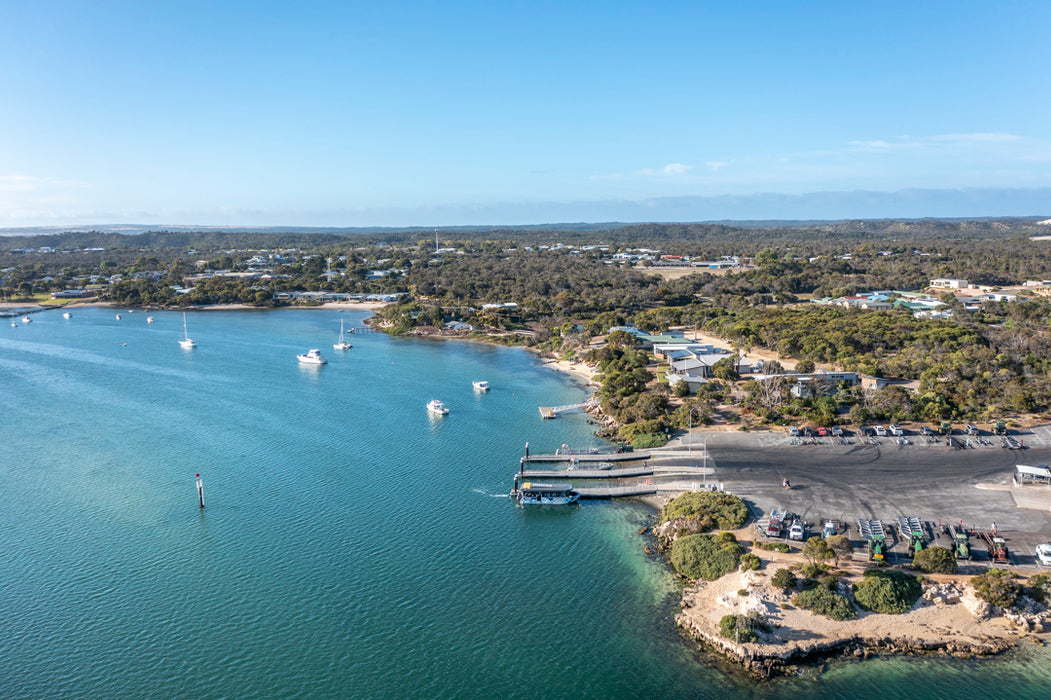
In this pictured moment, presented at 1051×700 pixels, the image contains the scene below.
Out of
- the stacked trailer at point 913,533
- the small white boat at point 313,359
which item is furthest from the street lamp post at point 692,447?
the small white boat at point 313,359

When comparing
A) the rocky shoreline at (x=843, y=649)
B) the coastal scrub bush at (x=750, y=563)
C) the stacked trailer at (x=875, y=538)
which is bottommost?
the rocky shoreline at (x=843, y=649)

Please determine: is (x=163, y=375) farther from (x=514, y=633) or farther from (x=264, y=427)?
(x=514, y=633)

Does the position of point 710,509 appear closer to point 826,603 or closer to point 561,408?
point 826,603

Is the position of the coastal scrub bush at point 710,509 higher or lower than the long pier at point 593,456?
higher

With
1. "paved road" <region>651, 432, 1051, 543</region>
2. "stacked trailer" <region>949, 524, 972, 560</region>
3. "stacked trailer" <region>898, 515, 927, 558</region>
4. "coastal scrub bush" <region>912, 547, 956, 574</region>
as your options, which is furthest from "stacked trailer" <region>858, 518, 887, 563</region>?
"stacked trailer" <region>949, 524, 972, 560</region>

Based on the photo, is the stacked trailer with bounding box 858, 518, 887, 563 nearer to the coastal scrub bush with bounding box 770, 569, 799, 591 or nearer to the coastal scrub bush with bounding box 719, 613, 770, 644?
the coastal scrub bush with bounding box 770, 569, 799, 591

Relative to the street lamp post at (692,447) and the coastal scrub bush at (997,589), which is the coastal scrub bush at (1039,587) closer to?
the coastal scrub bush at (997,589)

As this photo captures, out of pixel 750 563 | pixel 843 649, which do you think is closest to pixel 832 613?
pixel 843 649
